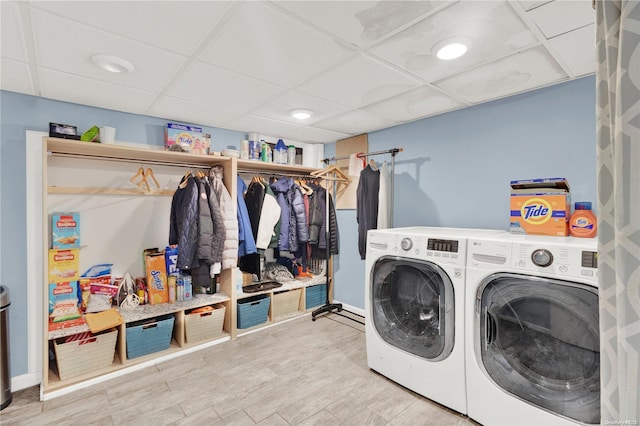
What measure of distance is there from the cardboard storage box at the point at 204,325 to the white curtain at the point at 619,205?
2.82 meters

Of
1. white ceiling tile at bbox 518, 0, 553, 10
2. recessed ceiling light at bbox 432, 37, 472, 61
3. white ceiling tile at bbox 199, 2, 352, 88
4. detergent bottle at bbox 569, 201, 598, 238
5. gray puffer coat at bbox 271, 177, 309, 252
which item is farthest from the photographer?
gray puffer coat at bbox 271, 177, 309, 252

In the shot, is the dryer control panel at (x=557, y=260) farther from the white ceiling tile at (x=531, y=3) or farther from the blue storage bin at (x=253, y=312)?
the blue storage bin at (x=253, y=312)

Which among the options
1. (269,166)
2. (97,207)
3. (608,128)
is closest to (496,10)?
(608,128)

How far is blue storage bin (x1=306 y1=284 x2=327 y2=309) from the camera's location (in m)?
3.67

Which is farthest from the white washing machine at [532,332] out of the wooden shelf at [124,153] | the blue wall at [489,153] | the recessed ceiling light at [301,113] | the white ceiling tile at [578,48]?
the wooden shelf at [124,153]

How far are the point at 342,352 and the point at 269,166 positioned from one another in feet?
6.59

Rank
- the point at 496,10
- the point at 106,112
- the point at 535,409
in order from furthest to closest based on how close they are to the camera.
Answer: the point at 106,112
the point at 535,409
the point at 496,10

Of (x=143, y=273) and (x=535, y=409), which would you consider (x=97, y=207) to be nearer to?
(x=143, y=273)

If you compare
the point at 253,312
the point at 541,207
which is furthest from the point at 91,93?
the point at 541,207

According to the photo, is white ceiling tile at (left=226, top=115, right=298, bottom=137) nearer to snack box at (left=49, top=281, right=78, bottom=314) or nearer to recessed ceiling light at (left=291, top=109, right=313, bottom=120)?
recessed ceiling light at (left=291, top=109, right=313, bottom=120)

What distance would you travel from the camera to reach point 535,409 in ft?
5.02

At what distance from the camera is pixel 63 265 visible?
2225 mm

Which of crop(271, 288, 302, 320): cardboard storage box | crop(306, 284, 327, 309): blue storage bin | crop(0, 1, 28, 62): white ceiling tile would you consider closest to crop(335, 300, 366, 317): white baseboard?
crop(306, 284, 327, 309): blue storage bin

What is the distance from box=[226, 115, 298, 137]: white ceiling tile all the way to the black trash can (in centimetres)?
218
